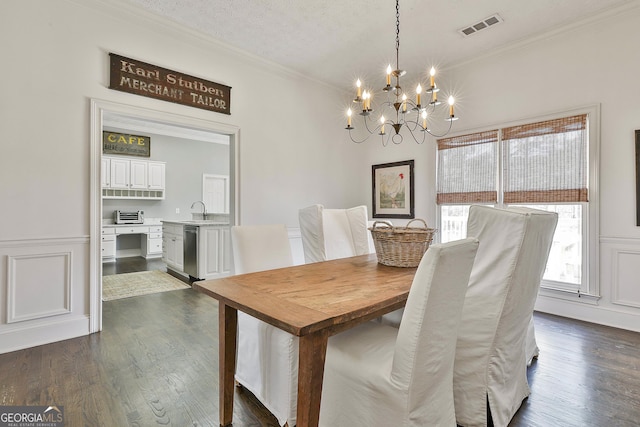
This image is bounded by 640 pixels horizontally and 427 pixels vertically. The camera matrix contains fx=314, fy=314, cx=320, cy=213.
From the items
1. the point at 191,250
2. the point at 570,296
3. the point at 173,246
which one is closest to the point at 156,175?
the point at 173,246

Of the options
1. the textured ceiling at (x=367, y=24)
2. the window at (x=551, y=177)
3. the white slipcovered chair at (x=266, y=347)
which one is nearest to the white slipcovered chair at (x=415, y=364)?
the white slipcovered chair at (x=266, y=347)

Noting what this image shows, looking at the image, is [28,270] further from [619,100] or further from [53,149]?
[619,100]

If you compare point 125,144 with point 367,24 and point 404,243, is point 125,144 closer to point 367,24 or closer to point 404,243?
point 367,24

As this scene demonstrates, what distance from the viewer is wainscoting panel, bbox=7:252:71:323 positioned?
2.48 m

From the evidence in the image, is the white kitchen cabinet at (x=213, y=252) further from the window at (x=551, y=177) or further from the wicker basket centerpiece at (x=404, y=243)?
the window at (x=551, y=177)

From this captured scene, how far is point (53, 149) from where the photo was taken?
263 centimetres

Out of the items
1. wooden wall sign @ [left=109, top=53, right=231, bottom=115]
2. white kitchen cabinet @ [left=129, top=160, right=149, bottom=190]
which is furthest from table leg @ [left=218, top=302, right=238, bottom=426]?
white kitchen cabinet @ [left=129, top=160, right=149, bottom=190]

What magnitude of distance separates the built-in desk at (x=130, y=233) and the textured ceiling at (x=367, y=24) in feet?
15.5

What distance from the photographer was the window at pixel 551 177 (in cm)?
312

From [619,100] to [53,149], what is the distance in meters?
5.07

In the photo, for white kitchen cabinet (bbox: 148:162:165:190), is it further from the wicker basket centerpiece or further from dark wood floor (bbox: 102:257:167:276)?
the wicker basket centerpiece

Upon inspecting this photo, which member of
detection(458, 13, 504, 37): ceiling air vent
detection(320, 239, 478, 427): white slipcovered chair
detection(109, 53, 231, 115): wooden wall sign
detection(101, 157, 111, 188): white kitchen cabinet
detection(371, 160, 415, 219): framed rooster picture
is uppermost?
detection(458, 13, 504, 37): ceiling air vent

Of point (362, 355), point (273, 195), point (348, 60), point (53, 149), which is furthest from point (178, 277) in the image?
point (362, 355)

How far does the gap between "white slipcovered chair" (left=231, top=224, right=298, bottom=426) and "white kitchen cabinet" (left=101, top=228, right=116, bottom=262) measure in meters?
5.64
